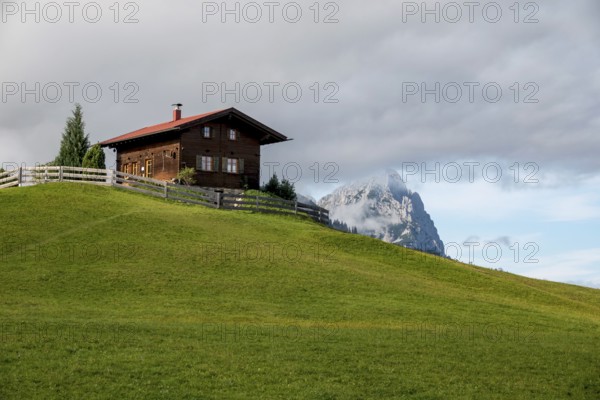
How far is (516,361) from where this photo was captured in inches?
946

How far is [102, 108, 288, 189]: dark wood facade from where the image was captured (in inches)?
2697

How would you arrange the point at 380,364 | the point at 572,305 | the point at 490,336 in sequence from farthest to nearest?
the point at 572,305, the point at 490,336, the point at 380,364

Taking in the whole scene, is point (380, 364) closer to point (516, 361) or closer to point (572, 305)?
point (516, 361)

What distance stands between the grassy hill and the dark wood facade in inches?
596

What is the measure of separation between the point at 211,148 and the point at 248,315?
41.8 metres

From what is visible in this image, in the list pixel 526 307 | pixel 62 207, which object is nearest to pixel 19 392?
pixel 526 307

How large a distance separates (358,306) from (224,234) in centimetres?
1557

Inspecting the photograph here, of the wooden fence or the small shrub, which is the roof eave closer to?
the small shrub

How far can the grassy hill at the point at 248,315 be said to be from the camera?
20.3 m

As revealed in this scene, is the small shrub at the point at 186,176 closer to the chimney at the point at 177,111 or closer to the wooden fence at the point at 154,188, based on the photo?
the wooden fence at the point at 154,188

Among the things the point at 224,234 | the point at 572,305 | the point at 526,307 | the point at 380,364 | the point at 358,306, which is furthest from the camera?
the point at 224,234

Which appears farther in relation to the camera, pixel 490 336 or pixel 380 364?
pixel 490 336

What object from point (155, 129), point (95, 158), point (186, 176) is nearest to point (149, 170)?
point (155, 129)

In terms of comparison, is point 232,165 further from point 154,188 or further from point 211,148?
point 154,188
